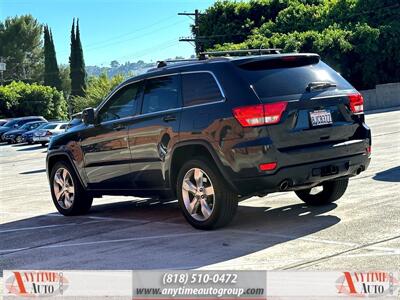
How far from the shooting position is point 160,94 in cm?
777

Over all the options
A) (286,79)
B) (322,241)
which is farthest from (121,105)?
(322,241)

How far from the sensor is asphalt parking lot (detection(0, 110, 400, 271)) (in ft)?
19.0

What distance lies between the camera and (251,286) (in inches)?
144

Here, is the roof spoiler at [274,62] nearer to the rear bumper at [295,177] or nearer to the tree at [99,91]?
the rear bumper at [295,177]

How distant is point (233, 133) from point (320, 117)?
1.00 metres

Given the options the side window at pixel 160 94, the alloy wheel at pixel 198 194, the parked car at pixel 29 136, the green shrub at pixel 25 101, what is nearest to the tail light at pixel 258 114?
the alloy wheel at pixel 198 194

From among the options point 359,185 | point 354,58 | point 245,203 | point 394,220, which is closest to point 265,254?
point 394,220

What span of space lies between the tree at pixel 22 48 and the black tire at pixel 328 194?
91.2m

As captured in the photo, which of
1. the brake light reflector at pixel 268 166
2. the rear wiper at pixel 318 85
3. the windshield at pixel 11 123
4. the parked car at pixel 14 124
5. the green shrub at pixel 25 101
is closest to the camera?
the brake light reflector at pixel 268 166

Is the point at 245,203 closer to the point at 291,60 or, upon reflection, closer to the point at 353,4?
the point at 291,60

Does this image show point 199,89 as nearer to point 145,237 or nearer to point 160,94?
point 160,94

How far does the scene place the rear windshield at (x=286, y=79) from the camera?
22.4 feet

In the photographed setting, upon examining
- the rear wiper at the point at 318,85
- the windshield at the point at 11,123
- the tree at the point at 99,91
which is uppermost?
the tree at the point at 99,91

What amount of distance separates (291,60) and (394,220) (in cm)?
210
